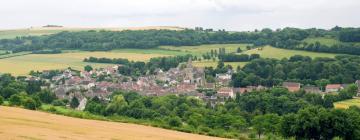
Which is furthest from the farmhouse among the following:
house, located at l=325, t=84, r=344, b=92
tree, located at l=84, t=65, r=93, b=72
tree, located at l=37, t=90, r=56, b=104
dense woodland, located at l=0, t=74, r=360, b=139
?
tree, located at l=84, t=65, r=93, b=72

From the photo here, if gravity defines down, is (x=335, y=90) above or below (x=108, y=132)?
below

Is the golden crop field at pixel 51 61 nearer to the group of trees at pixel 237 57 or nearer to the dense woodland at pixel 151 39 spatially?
the dense woodland at pixel 151 39

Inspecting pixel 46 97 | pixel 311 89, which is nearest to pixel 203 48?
pixel 311 89

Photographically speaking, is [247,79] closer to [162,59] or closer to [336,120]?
[162,59]

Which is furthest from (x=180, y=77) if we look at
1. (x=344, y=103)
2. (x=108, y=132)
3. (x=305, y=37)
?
(x=108, y=132)

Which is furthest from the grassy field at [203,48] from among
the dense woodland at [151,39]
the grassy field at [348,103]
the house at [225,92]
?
the grassy field at [348,103]
